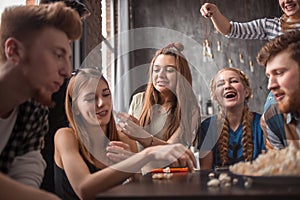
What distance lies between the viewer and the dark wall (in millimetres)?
6398

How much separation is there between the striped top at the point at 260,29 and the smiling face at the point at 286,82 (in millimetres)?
840

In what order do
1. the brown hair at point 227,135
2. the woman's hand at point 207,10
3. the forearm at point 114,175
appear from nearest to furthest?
1. the forearm at point 114,175
2. the brown hair at point 227,135
3. the woman's hand at point 207,10

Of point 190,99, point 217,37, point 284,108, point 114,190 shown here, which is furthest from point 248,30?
point 217,37

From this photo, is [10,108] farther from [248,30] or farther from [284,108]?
[248,30]

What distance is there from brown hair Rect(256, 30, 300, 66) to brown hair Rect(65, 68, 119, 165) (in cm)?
68

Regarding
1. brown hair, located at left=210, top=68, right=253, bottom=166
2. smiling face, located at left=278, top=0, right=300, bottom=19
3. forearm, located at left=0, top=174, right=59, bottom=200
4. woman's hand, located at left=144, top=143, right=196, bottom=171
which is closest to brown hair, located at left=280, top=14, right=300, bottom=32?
smiling face, located at left=278, top=0, right=300, bottom=19

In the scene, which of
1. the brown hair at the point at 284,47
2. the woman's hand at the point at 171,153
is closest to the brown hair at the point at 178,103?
the brown hair at the point at 284,47

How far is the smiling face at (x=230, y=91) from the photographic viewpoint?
90.9 inches

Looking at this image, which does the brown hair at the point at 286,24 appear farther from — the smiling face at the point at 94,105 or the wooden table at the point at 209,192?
the wooden table at the point at 209,192

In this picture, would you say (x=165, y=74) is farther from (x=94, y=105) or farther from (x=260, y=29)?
(x=94, y=105)

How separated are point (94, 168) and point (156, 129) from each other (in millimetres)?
863

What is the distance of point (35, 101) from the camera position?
1281 mm

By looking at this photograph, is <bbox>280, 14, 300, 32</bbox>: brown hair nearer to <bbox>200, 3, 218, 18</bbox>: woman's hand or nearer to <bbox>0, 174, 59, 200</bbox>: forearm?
<bbox>200, 3, 218, 18</bbox>: woman's hand

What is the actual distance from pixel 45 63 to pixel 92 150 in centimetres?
59
